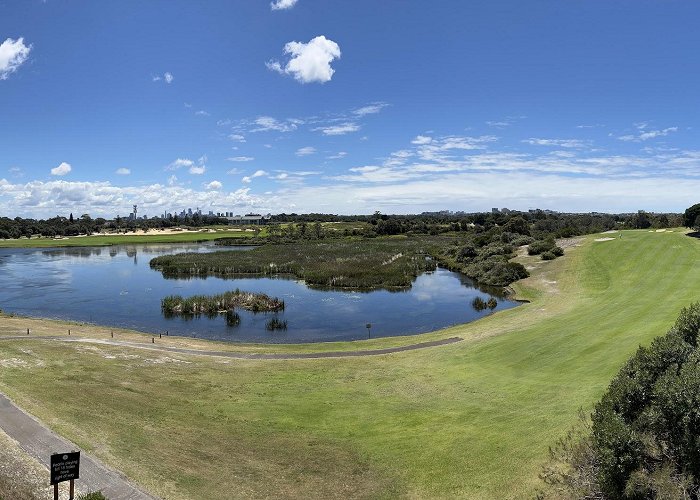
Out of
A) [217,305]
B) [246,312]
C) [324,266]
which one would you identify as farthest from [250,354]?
[324,266]

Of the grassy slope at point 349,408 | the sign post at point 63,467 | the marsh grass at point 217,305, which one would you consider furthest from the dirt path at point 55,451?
the marsh grass at point 217,305

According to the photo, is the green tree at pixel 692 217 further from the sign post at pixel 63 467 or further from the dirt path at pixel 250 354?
the sign post at pixel 63 467

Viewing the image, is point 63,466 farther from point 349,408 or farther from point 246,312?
point 246,312

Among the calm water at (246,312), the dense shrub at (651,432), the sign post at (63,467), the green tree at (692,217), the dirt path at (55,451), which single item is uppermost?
the green tree at (692,217)

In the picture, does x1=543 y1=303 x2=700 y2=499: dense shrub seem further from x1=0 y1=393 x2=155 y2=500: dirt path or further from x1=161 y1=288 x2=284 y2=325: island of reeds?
x1=161 y1=288 x2=284 y2=325: island of reeds

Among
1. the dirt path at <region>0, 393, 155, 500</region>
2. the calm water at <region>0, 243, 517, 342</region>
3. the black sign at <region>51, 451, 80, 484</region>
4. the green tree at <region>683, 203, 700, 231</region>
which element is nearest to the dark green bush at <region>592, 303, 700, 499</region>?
the dirt path at <region>0, 393, 155, 500</region>
